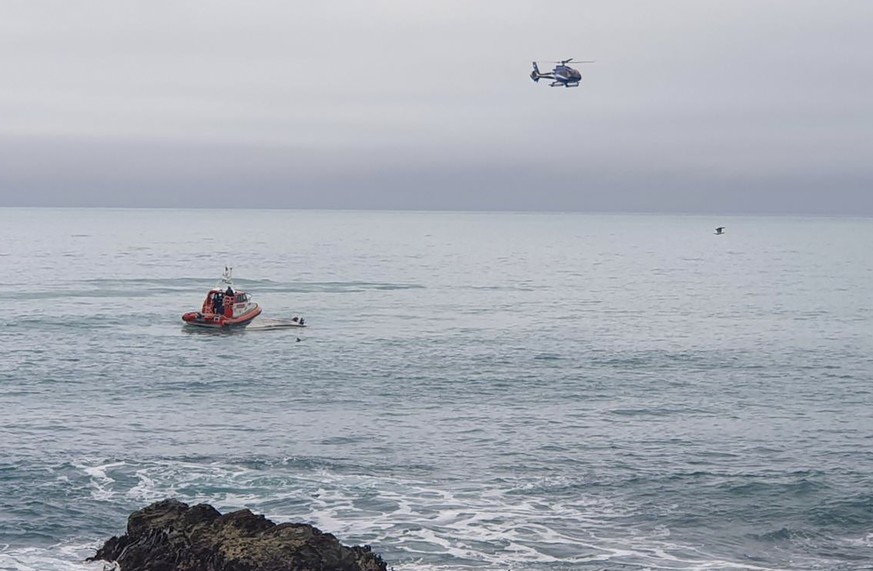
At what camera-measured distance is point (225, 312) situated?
79125mm

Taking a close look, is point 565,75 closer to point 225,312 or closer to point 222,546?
point 225,312

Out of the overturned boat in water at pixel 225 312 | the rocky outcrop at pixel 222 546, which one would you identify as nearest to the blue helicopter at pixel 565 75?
the overturned boat in water at pixel 225 312

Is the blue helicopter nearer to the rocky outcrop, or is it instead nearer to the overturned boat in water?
the overturned boat in water

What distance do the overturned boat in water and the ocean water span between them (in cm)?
122

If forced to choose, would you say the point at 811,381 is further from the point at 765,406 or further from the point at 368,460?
the point at 368,460

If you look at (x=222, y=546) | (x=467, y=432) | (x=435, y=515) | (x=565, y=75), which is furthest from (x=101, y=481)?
(x=565, y=75)

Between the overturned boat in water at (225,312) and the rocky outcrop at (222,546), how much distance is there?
4911 centimetres

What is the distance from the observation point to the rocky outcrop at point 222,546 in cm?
2581

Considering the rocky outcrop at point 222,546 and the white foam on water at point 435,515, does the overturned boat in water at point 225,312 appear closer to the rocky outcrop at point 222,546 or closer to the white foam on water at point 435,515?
the white foam on water at point 435,515

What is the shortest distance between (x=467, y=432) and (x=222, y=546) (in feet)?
65.6

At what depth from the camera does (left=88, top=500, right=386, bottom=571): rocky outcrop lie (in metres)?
25.8

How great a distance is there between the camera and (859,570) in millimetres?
29703

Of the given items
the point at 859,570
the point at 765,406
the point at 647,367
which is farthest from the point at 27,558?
the point at 647,367

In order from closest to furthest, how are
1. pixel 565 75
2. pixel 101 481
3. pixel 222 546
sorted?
pixel 222 546
pixel 101 481
pixel 565 75
